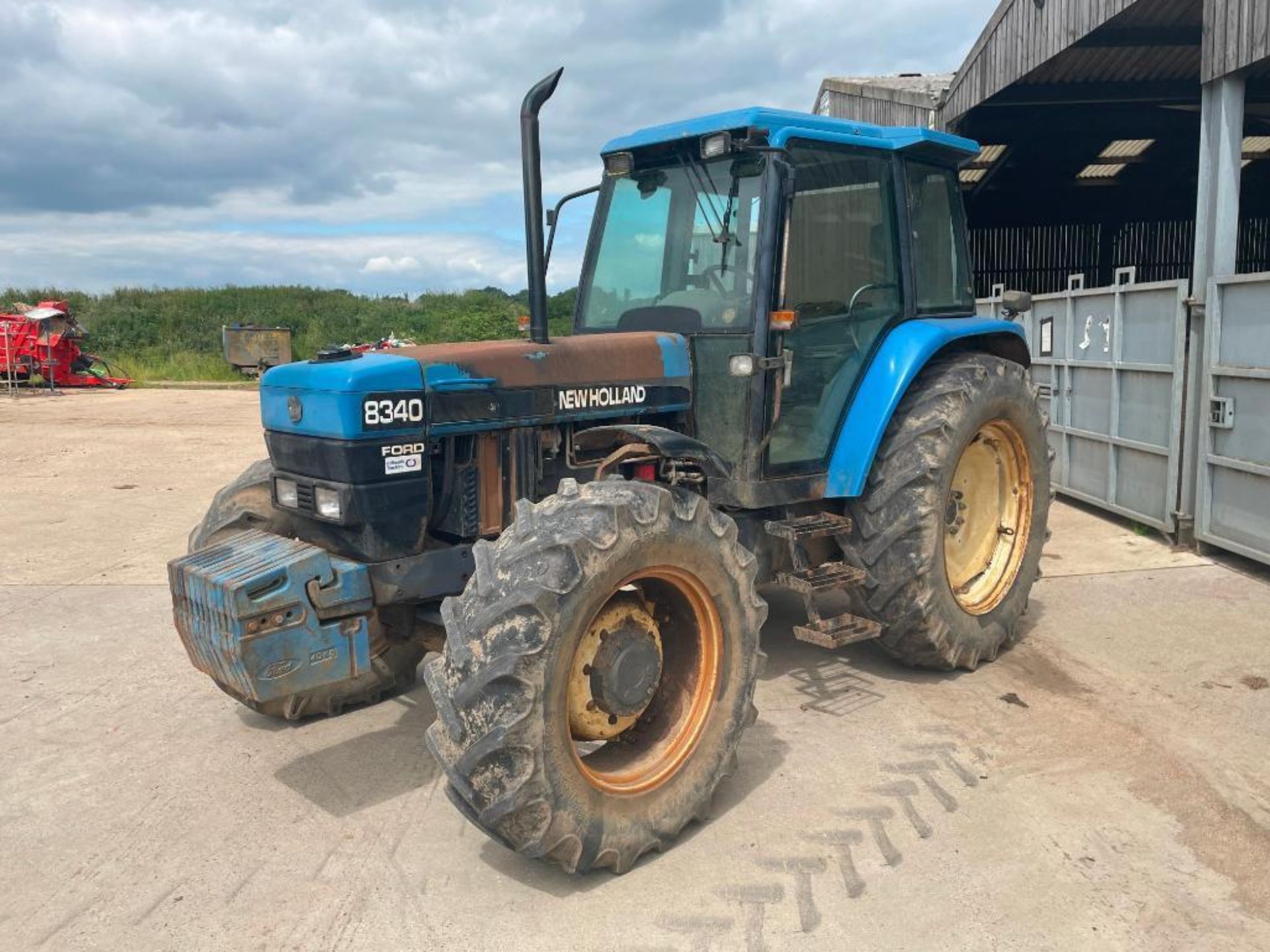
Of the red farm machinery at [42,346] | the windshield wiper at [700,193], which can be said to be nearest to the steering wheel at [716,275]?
the windshield wiper at [700,193]

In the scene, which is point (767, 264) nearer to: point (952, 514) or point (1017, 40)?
point (952, 514)

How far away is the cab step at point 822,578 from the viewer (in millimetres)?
4156

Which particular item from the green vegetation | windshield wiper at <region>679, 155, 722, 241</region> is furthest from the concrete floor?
the green vegetation

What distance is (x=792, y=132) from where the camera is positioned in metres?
4.09

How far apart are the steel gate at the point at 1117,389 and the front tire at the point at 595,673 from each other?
488 cm

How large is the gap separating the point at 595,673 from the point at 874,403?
1.93 metres

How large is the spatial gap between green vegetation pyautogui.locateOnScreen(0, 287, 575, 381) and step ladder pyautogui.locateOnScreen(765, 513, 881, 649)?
24145 mm

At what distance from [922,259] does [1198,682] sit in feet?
7.43

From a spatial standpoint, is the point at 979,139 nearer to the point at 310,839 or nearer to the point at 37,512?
the point at 37,512

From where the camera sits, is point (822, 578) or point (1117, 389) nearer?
point (822, 578)

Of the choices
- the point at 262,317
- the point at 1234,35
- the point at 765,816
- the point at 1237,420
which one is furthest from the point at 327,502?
the point at 262,317

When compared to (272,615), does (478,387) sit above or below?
above


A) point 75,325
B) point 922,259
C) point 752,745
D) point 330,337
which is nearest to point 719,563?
point 752,745

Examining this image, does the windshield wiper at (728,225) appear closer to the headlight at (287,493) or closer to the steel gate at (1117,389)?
the headlight at (287,493)
